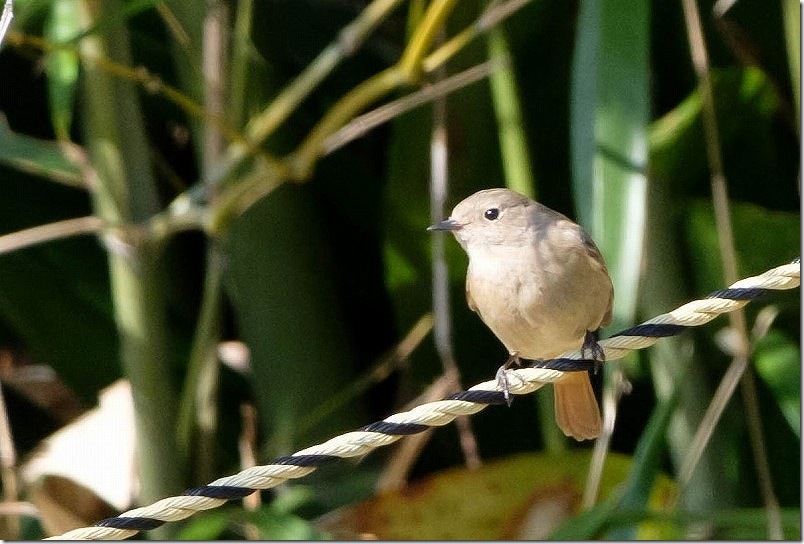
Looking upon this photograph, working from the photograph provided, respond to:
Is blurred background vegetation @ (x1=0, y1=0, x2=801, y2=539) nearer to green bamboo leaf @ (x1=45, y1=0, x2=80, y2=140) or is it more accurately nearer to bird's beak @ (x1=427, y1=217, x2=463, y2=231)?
green bamboo leaf @ (x1=45, y1=0, x2=80, y2=140)

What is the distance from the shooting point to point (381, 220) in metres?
4.27

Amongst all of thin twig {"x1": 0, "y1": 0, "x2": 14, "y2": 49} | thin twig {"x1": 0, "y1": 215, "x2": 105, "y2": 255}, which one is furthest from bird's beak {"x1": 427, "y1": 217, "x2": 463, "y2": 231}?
thin twig {"x1": 0, "y1": 0, "x2": 14, "y2": 49}

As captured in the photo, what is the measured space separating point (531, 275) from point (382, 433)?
3.03 ft

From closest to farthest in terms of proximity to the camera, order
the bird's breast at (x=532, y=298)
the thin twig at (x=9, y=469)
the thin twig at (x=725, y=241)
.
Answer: the bird's breast at (x=532, y=298), the thin twig at (x=725, y=241), the thin twig at (x=9, y=469)

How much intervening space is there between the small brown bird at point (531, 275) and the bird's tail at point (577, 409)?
0.7 inches

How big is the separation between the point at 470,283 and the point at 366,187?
132 cm

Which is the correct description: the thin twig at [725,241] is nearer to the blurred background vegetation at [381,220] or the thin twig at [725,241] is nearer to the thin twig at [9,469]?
the blurred background vegetation at [381,220]

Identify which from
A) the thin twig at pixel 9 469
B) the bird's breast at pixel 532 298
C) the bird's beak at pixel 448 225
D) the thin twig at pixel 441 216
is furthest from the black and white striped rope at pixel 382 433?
the thin twig at pixel 9 469

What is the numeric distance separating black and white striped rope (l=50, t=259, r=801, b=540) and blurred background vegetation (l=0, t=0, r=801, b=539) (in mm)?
721

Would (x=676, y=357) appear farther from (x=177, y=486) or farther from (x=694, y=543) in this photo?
(x=177, y=486)

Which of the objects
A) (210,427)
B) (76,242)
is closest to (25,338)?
(76,242)

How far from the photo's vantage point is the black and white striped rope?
2129mm

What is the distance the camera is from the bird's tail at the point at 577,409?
3.23 m

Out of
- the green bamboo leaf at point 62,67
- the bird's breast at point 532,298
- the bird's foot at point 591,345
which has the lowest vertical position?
the bird's foot at point 591,345
